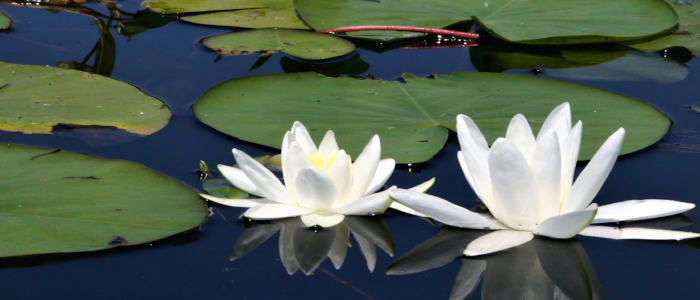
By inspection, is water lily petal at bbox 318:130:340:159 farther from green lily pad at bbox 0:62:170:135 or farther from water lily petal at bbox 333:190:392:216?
green lily pad at bbox 0:62:170:135

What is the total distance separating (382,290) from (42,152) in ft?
4.13

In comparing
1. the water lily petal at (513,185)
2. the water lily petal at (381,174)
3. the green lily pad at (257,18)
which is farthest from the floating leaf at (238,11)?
the water lily petal at (513,185)

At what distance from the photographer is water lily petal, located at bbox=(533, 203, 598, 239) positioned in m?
1.90

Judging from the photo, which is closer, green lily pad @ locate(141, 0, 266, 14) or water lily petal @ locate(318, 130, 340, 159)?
water lily petal @ locate(318, 130, 340, 159)

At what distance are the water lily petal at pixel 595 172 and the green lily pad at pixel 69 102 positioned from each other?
152 centimetres

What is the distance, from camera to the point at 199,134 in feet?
8.87

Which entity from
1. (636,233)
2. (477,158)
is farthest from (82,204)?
(636,233)

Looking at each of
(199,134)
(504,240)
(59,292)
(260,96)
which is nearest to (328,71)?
(260,96)

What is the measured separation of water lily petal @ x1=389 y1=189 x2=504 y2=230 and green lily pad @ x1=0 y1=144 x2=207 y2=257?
23.3 inches

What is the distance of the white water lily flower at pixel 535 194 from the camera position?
6.44ft

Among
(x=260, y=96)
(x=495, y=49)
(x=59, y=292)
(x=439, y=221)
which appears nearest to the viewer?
(x=59, y=292)

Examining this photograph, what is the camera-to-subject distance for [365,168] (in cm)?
214

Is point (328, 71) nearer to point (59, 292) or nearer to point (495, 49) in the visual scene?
point (495, 49)

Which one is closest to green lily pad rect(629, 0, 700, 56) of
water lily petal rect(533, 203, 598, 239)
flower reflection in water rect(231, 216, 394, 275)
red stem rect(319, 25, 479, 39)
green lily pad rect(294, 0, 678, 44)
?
green lily pad rect(294, 0, 678, 44)
